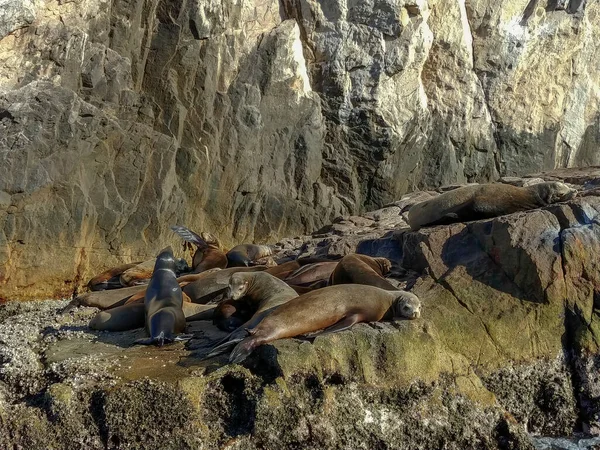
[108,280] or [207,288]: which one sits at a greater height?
[207,288]

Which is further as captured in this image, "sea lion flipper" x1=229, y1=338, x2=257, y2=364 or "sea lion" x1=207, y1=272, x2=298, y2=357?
"sea lion" x1=207, y1=272, x2=298, y2=357

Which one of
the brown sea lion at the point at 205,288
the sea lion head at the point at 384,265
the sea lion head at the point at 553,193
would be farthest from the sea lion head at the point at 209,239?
the sea lion head at the point at 553,193

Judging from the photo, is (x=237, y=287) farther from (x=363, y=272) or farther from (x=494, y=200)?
(x=494, y=200)

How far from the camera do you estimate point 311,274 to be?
821 cm

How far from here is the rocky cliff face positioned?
11.0 meters

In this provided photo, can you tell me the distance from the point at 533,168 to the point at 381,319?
12.2 m

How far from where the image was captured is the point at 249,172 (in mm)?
13406

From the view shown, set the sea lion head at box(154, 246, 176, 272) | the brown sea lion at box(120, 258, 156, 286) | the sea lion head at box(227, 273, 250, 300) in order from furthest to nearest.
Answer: the brown sea lion at box(120, 258, 156, 286) < the sea lion head at box(154, 246, 176, 272) < the sea lion head at box(227, 273, 250, 300)

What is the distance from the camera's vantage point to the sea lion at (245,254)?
1083cm

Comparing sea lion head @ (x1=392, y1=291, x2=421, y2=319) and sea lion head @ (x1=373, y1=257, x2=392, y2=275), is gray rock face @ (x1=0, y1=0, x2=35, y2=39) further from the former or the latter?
sea lion head @ (x1=392, y1=291, x2=421, y2=319)

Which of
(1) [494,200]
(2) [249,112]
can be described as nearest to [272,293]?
(1) [494,200]

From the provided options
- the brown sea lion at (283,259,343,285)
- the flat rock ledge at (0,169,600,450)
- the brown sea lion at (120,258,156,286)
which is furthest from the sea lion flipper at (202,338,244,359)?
the brown sea lion at (120,258,156,286)

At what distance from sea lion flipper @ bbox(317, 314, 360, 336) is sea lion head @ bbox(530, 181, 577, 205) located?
372 cm

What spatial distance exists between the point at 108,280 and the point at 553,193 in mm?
5927
